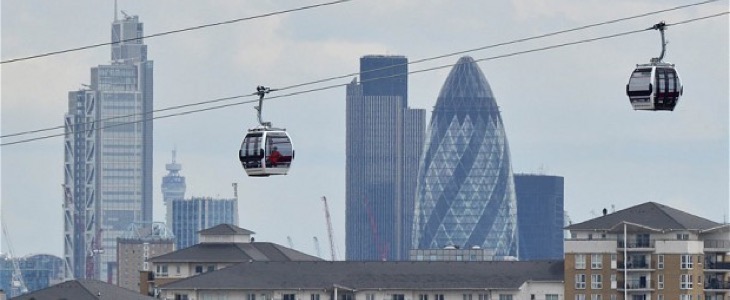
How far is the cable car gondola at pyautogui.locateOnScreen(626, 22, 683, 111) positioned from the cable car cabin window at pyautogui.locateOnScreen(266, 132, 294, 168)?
44.3 feet

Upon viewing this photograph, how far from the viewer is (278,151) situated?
112m

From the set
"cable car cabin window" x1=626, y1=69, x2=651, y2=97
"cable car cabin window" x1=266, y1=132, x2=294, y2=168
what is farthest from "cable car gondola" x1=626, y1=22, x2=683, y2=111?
"cable car cabin window" x1=266, y1=132, x2=294, y2=168

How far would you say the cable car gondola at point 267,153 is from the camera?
11219 cm

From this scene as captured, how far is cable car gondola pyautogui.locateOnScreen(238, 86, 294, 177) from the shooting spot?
368ft

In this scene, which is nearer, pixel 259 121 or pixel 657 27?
pixel 657 27

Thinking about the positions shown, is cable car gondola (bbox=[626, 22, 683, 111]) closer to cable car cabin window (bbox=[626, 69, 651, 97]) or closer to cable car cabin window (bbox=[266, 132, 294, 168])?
cable car cabin window (bbox=[626, 69, 651, 97])

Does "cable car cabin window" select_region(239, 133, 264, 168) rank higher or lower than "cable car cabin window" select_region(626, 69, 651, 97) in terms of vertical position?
lower

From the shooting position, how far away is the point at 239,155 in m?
113

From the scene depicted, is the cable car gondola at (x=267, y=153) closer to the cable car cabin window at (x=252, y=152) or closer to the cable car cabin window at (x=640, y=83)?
the cable car cabin window at (x=252, y=152)

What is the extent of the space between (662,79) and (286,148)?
14.9m

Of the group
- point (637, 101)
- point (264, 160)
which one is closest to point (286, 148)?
point (264, 160)

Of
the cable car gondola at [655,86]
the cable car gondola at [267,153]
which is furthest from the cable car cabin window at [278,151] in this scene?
the cable car gondola at [655,86]

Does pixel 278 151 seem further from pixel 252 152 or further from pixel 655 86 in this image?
pixel 655 86

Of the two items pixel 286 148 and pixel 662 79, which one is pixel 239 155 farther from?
pixel 662 79
